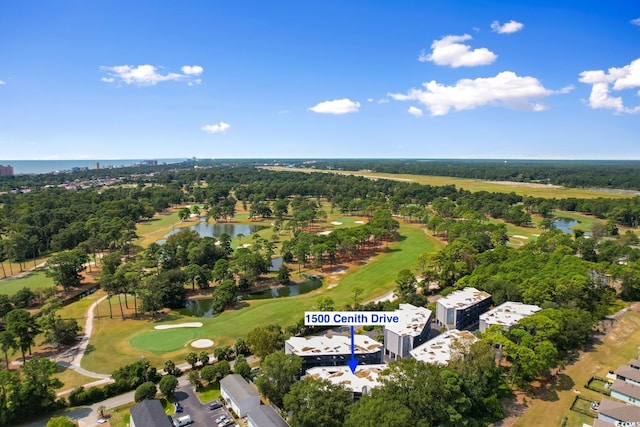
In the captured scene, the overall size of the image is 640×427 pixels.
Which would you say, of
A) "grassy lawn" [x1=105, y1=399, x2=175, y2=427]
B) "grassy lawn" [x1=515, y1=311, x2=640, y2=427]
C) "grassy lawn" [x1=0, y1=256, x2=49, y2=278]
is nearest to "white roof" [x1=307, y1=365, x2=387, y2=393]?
"grassy lawn" [x1=515, y1=311, x2=640, y2=427]

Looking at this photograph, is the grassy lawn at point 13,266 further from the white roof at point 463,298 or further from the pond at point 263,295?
the white roof at point 463,298

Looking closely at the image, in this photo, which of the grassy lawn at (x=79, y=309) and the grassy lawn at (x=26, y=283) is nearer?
the grassy lawn at (x=79, y=309)

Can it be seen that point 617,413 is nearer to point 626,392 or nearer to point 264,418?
point 626,392

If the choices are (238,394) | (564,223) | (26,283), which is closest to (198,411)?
(238,394)

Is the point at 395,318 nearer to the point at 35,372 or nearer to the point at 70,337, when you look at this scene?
the point at 35,372

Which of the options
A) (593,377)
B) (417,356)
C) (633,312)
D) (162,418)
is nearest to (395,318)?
(417,356)

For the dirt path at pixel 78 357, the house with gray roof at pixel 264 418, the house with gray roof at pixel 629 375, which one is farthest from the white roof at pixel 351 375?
the dirt path at pixel 78 357
